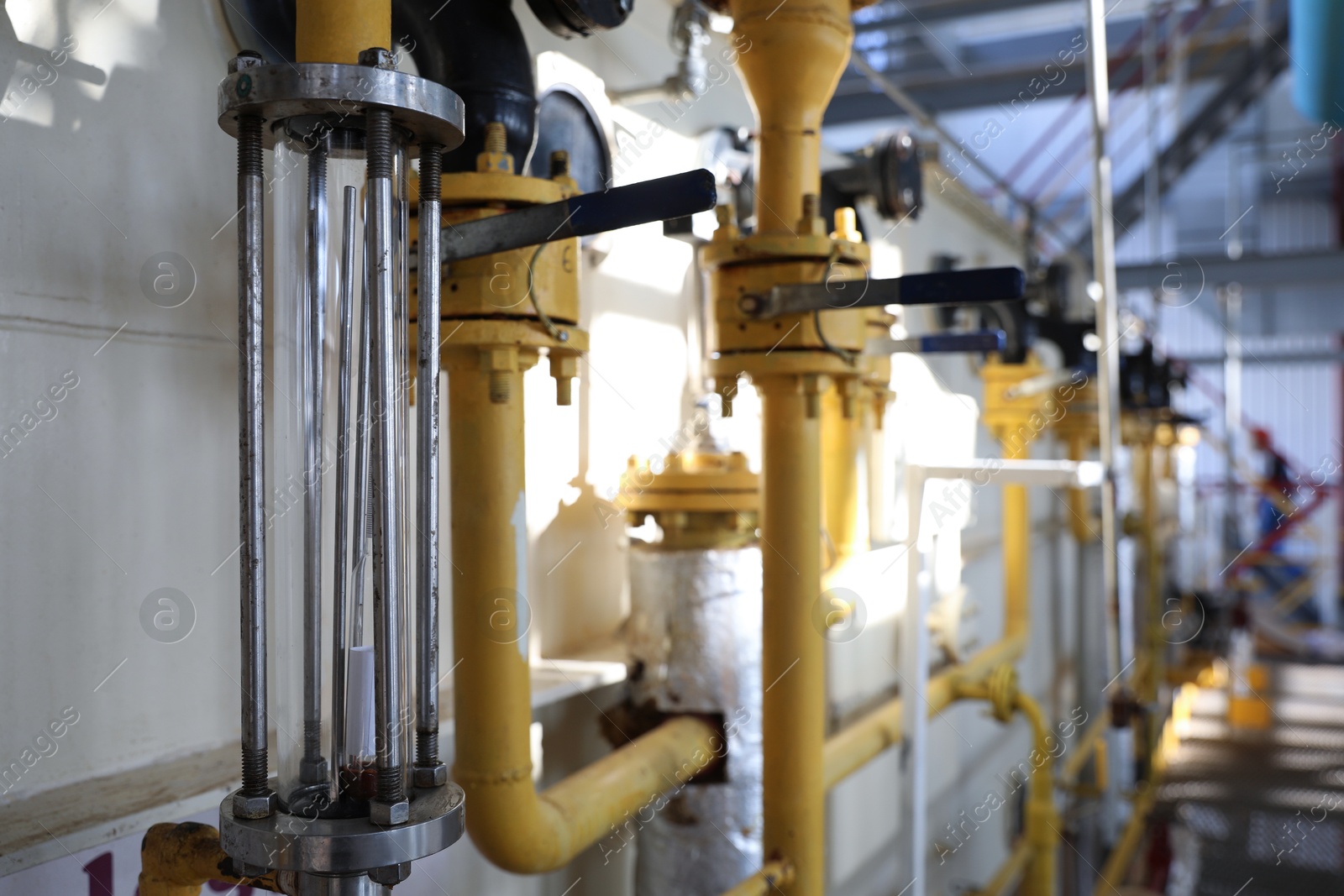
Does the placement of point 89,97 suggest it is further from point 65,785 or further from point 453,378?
point 65,785

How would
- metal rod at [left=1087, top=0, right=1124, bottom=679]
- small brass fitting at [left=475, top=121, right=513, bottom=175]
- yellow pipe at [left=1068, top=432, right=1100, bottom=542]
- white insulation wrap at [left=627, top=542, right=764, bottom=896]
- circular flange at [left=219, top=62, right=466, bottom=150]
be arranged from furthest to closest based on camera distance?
yellow pipe at [left=1068, top=432, right=1100, bottom=542] < metal rod at [left=1087, top=0, right=1124, bottom=679] < white insulation wrap at [left=627, top=542, right=764, bottom=896] < small brass fitting at [left=475, top=121, right=513, bottom=175] < circular flange at [left=219, top=62, right=466, bottom=150]

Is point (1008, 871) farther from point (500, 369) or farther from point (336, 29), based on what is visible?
point (336, 29)

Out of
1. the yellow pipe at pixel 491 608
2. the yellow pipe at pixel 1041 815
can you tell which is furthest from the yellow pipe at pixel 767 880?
the yellow pipe at pixel 1041 815

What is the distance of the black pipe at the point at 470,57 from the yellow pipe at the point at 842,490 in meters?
0.88

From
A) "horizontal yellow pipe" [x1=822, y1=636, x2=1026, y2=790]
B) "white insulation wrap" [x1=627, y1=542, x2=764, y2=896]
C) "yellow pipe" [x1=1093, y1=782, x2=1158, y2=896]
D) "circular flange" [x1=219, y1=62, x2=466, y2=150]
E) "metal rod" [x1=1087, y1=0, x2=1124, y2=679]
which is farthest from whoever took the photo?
"yellow pipe" [x1=1093, y1=782, x2=1158, y2=896]

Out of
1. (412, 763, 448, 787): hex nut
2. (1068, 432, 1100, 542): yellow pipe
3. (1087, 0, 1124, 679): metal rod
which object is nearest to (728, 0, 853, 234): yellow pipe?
(412, 763, 448, 787): hex nut

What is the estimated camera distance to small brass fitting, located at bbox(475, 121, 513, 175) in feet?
2.39

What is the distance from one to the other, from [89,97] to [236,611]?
1.32 feet

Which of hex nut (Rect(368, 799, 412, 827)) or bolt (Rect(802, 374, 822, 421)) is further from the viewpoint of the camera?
bolt (Rect(802, 374, 822, 421))

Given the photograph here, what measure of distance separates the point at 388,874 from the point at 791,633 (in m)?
0.61

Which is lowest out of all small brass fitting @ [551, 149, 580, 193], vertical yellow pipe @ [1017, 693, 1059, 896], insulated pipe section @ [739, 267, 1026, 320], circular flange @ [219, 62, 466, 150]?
vertical yellow pipe @ [1017, 693, 1059, 896]

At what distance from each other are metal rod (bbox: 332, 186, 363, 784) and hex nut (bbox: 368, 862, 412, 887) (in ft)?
0.20

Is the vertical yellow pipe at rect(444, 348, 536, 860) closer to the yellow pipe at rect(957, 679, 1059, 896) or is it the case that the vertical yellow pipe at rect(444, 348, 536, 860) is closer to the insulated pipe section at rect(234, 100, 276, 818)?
the insulated pipe section at rect(234, 100, 276, 818)

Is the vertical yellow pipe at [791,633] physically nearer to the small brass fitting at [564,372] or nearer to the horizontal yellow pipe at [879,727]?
the horizontal yellow pipe at [879,727]
